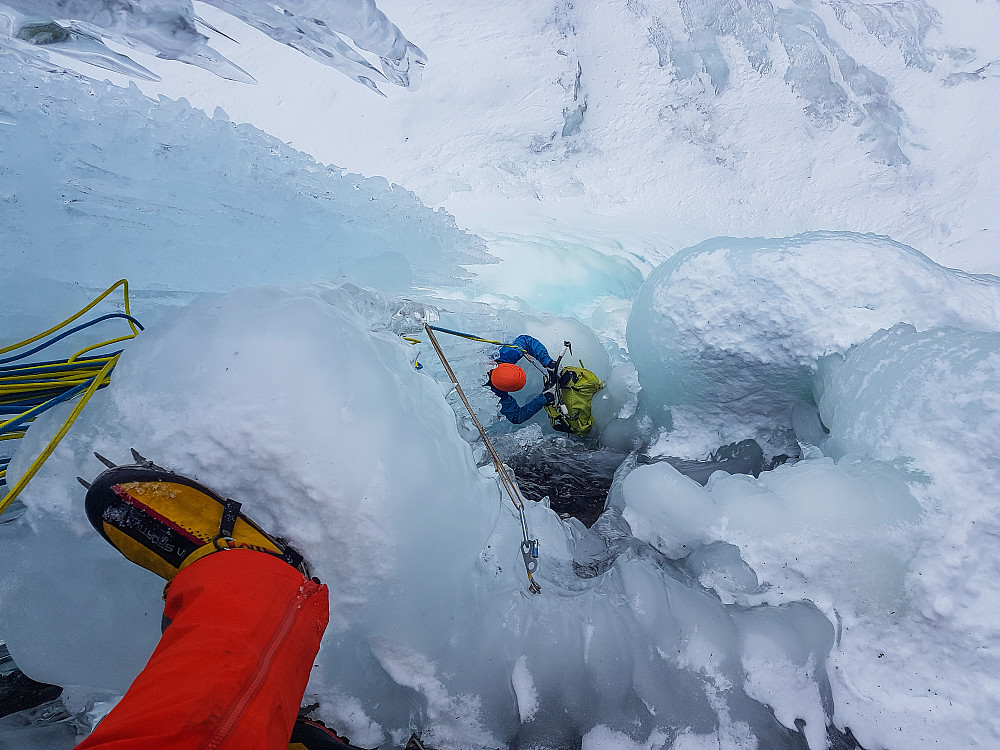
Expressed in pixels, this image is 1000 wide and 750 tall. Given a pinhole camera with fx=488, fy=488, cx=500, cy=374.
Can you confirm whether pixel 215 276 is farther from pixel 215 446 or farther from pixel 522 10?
pixel 522 10

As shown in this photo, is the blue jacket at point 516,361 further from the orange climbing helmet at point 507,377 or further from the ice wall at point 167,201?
the ice wall at point 167,201

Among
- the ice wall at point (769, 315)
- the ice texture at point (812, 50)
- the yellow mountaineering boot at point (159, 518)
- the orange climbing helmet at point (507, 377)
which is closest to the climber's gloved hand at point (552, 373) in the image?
the orange climbing helmet at point (507, 377)

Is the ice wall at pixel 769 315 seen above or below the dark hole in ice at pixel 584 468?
above

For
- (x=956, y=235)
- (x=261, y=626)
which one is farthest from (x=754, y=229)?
(x=261, y=626)

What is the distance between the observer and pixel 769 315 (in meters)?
2.80

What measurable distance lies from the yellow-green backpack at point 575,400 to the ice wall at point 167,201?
138cm

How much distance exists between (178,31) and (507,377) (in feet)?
10.1

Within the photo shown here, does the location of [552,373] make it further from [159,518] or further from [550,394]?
[159,518]

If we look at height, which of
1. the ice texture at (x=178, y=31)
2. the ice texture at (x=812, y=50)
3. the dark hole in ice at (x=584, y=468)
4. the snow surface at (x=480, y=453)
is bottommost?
the dark hole in ice at (x=584, y=468)

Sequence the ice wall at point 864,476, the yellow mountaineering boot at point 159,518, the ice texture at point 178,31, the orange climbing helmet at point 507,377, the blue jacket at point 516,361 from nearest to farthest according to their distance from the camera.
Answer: the yellow mountaineering boot at point 159,518 → the ice wall at point 864,476 → the ice texture at point 178,31 → the orange climbing helmet at point 507,377 → the blue jacket at point 516,361

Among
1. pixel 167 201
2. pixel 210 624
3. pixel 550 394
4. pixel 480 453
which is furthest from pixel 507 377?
pixel 210 624

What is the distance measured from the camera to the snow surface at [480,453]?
1457mm

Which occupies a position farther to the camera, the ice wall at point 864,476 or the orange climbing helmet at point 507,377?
the orange climbing helmet at point 507,377

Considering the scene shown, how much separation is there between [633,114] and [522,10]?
2833 millimetres
